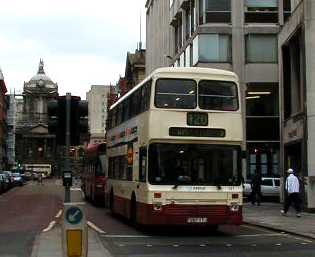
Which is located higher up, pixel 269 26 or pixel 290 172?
pixel 269 26

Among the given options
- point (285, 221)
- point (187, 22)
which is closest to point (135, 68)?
point (187, 22)

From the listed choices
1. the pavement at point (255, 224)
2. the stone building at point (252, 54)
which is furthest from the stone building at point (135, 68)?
the pavement at point (255, 224)

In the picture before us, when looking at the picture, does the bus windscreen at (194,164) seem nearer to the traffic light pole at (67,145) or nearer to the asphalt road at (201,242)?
the asphalt road at (201,242)

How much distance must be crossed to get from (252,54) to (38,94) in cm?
9322

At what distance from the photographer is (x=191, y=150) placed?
19453 millimetres

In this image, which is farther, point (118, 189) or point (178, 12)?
point (178, 12)

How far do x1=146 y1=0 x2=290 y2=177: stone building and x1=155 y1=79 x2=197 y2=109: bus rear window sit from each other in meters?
27.8

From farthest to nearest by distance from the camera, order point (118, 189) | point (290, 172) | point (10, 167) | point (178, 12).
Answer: point (10, 167), point (178, 12), point (290, 172), point (118, 189)

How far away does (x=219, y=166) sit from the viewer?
1947cm

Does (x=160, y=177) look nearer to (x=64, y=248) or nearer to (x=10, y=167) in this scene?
(x=64, y=248)

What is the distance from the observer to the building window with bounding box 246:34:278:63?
48344 mm

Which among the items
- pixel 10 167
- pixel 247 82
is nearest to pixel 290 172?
pixel 247 82

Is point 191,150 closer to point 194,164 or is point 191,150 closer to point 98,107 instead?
point 194,164

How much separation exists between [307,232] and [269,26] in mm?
30331
